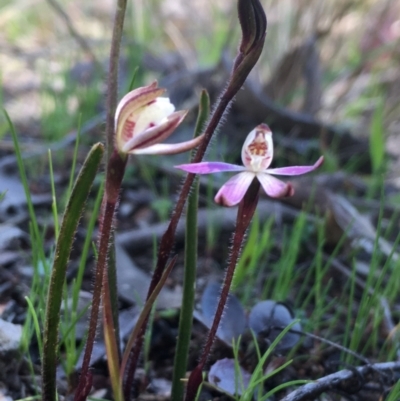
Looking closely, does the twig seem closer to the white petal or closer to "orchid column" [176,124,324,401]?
"orchid column" [176,124,324,401]

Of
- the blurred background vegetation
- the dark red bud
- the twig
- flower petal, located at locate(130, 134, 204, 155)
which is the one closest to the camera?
flower petal, located at locate(130, 134, 204, 155)

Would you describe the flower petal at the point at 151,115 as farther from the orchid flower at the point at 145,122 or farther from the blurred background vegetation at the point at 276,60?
the blurred background vegetation at the point at 276,60

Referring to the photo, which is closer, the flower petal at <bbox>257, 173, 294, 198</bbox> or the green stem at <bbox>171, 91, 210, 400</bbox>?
the flower petal at <bbox>257, 173, 294, 198</bbox>

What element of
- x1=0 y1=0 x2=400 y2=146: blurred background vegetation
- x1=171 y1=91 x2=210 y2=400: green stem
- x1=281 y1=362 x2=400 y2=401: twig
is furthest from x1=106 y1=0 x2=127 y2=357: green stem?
x1=0 y1=0 x2=400 y2=146: blurred background vegetation

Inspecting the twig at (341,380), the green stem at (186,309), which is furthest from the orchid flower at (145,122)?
the twig at (341,380)

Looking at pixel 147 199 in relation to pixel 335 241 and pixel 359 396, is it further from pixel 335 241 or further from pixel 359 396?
pixel 359 396

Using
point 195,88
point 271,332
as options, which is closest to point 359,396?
point 271,332
